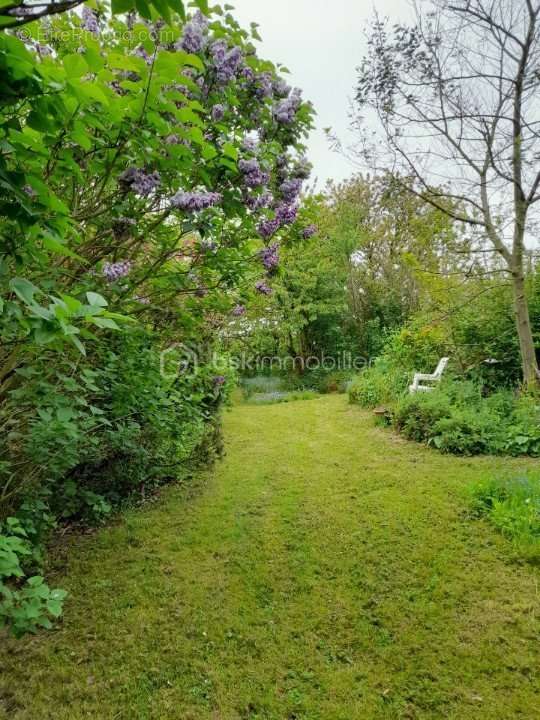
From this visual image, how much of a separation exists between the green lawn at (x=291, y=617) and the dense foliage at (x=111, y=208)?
38cm

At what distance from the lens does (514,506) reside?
2984 millimetres

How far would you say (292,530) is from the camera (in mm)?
3096

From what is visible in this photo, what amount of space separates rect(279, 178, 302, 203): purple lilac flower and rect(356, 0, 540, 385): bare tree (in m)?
3.29

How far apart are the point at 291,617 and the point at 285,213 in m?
2.36

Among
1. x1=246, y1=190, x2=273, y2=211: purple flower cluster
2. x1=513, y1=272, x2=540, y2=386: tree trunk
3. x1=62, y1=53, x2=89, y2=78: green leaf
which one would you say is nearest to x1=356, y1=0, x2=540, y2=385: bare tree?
x1=513, y1=272, x2=540, y2=386: tree trunk

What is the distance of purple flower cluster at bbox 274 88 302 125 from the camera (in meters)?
2.04

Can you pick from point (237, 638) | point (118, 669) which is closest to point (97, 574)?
point (118, 669)

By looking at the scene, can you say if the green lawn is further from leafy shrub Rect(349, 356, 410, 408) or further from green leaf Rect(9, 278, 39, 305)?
leafy shrub Rect(349, 356, 410, 408)

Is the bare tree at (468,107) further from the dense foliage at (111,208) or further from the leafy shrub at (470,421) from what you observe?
the dense foliage at (111,208)

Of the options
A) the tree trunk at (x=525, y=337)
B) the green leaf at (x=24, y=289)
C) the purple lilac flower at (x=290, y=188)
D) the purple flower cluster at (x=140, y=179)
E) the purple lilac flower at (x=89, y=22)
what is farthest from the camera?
the tree trunk at (x=525, y=337)

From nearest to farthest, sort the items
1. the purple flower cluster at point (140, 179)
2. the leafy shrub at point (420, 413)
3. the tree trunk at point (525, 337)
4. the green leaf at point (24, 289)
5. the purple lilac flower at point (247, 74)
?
the green leaf at point (24, 289), the purple flower cluster at point (140, 179), the purple lilac flower at point (247, 74), the leafy shrub at point (420, 413), the tree trunk at point (525, 337)

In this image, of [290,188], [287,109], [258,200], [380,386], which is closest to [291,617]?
[258,200]

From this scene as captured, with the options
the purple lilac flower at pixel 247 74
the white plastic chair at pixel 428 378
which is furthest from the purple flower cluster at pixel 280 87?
the white plastic chair at pixel 428 378

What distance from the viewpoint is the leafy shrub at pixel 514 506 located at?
8.75 ft
